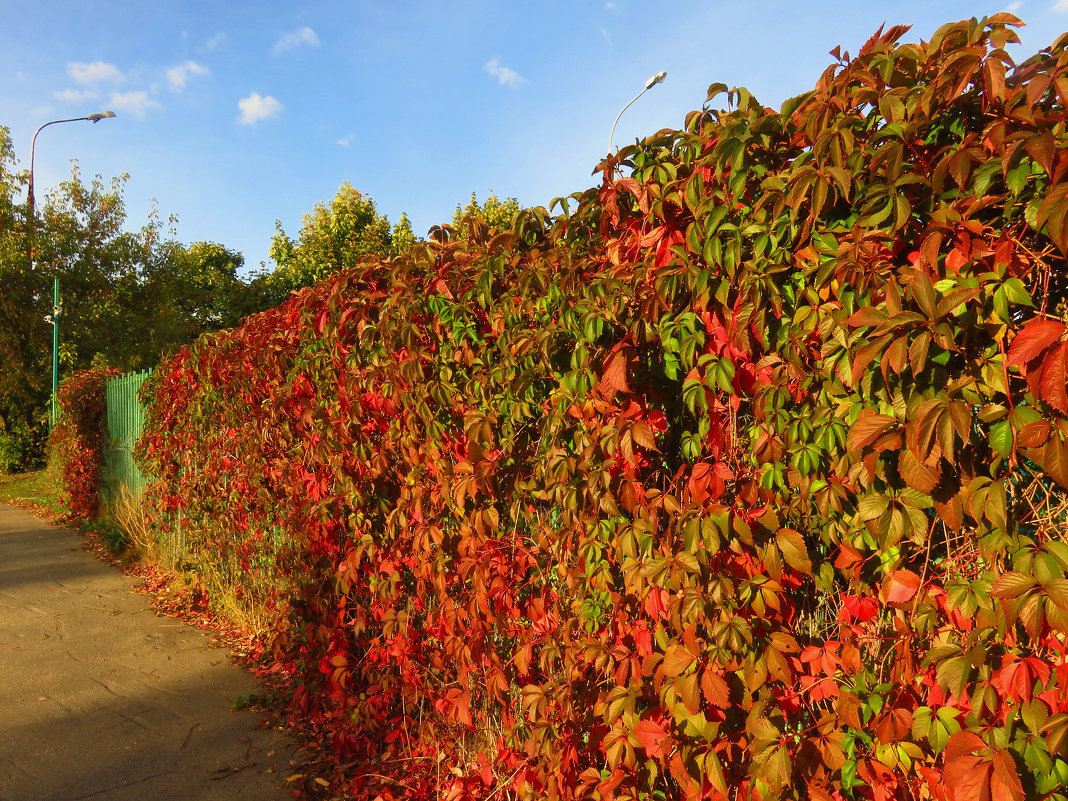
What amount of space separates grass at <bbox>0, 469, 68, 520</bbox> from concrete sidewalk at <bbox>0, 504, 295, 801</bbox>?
5.57m

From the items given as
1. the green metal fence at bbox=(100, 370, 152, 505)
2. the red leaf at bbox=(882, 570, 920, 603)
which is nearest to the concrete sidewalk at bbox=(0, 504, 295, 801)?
the green metal fence at bbox=(100, 370, 152, 505)

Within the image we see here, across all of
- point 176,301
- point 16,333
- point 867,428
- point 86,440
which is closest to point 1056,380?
point 867,428

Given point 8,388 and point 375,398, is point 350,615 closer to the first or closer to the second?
point 375,398

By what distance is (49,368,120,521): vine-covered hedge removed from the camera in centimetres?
1062

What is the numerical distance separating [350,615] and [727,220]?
3212 millimetres

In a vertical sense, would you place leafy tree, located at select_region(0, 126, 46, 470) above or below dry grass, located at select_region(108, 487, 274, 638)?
above

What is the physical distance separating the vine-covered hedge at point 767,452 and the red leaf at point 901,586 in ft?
0.03

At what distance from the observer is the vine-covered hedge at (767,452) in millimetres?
1430

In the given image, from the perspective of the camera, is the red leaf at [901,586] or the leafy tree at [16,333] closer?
the red leaf at [901,586]

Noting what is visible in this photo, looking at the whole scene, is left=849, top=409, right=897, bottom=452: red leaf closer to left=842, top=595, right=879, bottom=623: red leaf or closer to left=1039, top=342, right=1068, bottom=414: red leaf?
left=1039, top=342, right=1068, bottom=414: red leaf

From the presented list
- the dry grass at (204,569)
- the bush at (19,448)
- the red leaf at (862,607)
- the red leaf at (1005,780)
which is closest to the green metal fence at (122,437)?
the dry grass at (204,569)

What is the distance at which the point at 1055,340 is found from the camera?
1.28 metres

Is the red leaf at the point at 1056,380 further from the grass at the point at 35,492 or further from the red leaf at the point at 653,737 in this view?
the grass at the point at 35,492

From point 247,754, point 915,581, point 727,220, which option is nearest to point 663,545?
point 915,581
